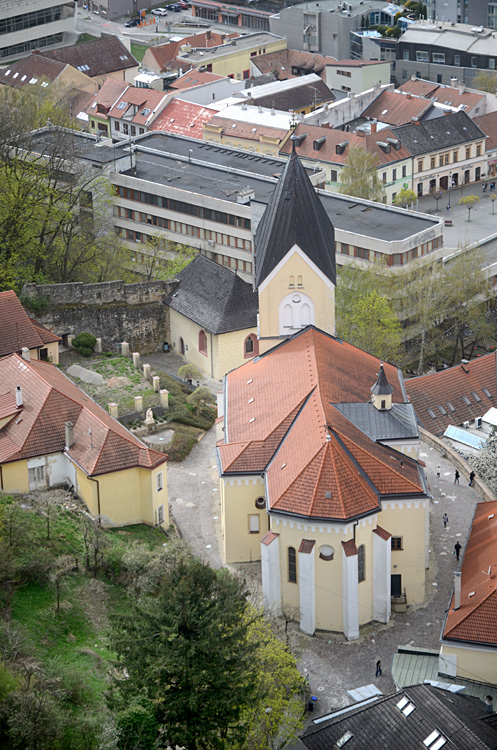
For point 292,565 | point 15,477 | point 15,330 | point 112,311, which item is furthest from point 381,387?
point 112,311

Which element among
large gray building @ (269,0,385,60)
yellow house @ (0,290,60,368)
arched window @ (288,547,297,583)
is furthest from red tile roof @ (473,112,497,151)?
arched window @ (288,547,297,583)

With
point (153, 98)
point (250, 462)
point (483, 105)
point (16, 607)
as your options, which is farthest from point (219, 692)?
point (483, 105)

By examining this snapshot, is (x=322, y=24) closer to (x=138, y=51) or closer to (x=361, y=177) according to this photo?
(x=138, y=51)

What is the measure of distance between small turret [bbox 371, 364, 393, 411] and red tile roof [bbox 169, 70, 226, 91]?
8891 centimetres

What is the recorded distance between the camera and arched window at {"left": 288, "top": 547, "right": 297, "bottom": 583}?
63.7 m

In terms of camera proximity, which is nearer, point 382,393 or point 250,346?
point 382,393

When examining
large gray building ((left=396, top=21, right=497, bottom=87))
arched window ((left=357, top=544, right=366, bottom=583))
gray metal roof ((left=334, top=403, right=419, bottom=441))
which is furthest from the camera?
large gray building ((left=396, top=21, right=497, bottom=87))

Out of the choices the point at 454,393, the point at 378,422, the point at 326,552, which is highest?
the point at 378,422

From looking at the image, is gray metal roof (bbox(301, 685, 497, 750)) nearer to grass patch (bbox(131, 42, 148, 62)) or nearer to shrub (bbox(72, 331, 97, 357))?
shrub (bbox(72, 331, 97, 357))

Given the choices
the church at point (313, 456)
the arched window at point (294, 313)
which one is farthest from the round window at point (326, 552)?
the arched window at point (294, 313)

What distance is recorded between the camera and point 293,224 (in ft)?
240

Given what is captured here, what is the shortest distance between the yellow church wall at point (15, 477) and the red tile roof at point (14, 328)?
44.7ft

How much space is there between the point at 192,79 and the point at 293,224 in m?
84.6

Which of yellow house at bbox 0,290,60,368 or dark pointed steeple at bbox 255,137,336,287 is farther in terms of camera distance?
yellow house at bbox 0,290,60,368
